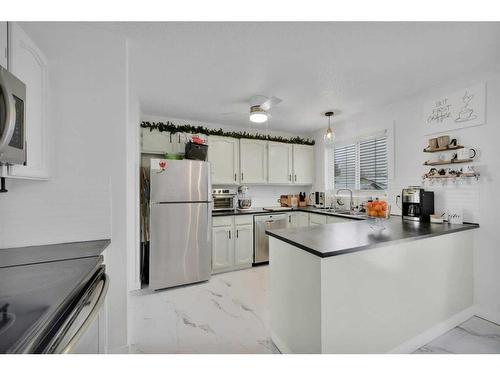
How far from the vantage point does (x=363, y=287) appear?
142cm

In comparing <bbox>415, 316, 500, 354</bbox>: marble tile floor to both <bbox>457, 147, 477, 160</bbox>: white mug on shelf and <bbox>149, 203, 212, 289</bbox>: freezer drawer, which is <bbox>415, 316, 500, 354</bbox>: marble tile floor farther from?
<bbox>149, 203, 212, 289</bbox>: freezer drawer

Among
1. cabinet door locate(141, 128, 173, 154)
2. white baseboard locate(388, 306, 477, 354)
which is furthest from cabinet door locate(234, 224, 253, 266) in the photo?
white baseboard locate(388, 306, 477, 354)

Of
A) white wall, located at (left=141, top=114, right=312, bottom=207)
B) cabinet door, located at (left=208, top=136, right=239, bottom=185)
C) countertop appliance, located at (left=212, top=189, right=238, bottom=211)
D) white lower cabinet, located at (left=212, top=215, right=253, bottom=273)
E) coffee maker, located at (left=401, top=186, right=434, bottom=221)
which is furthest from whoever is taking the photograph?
white wall, located at (left=141, top=114, right=312, bottom=207)

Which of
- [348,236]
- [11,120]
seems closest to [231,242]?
[348,236]

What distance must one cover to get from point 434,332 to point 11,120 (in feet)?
9.66

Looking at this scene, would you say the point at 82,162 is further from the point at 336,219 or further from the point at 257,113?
the point at 336,219

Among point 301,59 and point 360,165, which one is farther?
point 360,165

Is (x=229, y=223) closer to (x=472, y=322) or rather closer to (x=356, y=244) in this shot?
(x=356, y=244)

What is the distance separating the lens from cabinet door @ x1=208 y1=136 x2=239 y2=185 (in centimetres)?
345

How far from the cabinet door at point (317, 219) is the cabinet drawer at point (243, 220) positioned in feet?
3.16

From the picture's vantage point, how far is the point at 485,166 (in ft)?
6.79

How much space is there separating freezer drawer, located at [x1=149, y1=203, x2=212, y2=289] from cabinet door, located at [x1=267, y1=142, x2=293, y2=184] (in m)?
1.47

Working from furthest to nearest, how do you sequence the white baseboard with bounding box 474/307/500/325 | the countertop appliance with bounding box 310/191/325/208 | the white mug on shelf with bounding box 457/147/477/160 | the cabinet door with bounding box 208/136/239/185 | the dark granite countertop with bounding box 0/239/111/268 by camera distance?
the countertop appliance with bounding box 310/191/325/208, the cabinet door with bounding box 208/136/239/185, the white mug on shelf with bounding box 457/147/477/160, the white baseboard with bounding box 474/307/500/325, the dark granite countertop with bounding box 0/239/111/268
